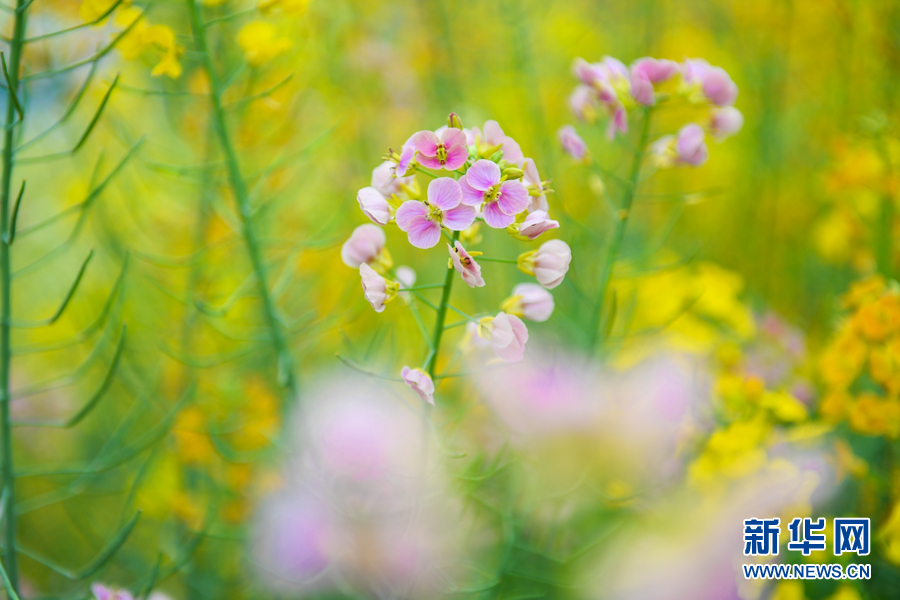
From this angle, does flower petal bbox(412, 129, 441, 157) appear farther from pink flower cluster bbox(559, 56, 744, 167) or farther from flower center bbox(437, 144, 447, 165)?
pink flower cluster bbox(559, 56, 744, 167)

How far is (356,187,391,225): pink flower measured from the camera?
364 mm

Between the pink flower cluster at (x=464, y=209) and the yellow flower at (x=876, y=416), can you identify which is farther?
the yellow flower at (x=876, y=416)

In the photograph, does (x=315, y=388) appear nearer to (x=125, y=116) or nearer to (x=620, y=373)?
(x=620, y=373)

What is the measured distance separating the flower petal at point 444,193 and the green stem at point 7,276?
0.26 m

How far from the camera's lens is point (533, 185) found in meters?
0.38

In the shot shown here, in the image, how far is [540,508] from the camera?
635 millimetres

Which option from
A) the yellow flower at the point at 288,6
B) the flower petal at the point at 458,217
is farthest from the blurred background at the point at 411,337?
the flower petal at the point at 458,217

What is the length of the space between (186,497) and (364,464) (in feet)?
0.84

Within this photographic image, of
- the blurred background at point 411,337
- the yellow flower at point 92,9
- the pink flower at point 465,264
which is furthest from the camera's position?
the blurred background at point 411,337

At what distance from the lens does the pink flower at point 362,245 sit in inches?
15.9

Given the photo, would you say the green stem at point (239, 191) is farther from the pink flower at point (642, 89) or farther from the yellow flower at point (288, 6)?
the pink flower at point (642, 89)

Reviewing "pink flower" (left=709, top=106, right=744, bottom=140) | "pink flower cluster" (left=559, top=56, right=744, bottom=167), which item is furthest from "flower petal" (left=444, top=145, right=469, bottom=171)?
"pink flower" (left=709, top=106, right=744, bottom=140)

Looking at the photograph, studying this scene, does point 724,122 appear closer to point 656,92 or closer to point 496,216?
point 656,92

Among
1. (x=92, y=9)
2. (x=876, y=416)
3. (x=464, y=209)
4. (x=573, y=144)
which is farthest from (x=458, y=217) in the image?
(x=876, y=416)
